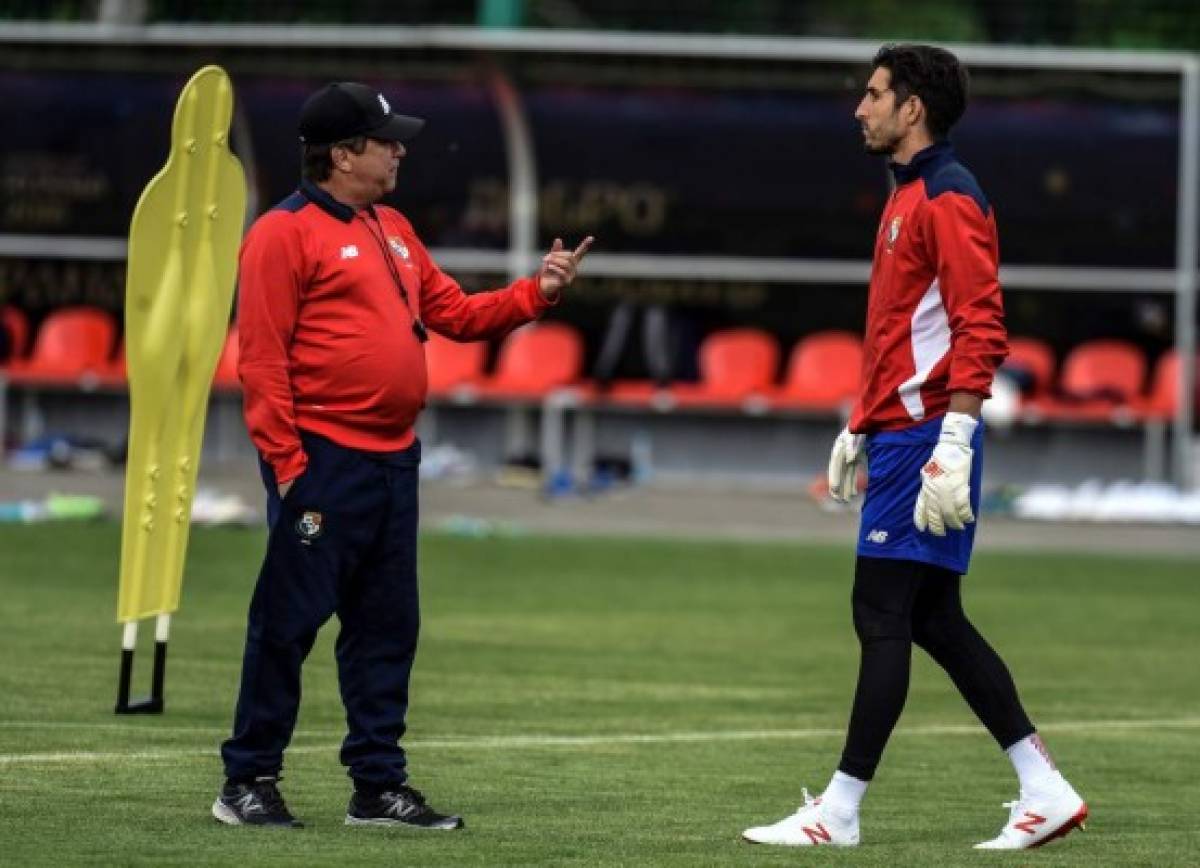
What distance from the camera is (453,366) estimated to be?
91.9 feet

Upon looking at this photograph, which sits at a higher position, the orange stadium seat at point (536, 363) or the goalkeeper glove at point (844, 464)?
the goalkeeper glove at point (844, 464)

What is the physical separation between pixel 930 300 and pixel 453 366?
19.4 m

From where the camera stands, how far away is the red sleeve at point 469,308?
30.3ft

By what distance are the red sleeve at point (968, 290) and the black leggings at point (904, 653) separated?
566 mm

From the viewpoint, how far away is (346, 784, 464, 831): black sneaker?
29.0 ft

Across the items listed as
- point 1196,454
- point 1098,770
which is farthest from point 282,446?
point 1196,454

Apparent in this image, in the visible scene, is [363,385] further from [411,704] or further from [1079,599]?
[1079,599]

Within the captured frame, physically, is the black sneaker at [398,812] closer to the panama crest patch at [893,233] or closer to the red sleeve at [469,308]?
the red sleeve at [469,308]

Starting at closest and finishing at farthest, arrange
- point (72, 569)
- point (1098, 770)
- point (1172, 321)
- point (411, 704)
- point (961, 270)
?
point (961, 270) → point (1098, 770) → point (411, 704) → point (72, 569) → point (1172, 321)

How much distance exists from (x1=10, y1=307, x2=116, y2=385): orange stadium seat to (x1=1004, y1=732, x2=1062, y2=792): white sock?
2003 cm

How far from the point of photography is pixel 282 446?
340 inches

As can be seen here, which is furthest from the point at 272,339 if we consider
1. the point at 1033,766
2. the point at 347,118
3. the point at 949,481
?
the point at 1033,766

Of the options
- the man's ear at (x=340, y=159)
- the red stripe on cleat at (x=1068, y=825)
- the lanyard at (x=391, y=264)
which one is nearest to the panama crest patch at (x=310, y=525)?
the lanyard at (x=391, y=264)

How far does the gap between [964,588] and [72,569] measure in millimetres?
5216
